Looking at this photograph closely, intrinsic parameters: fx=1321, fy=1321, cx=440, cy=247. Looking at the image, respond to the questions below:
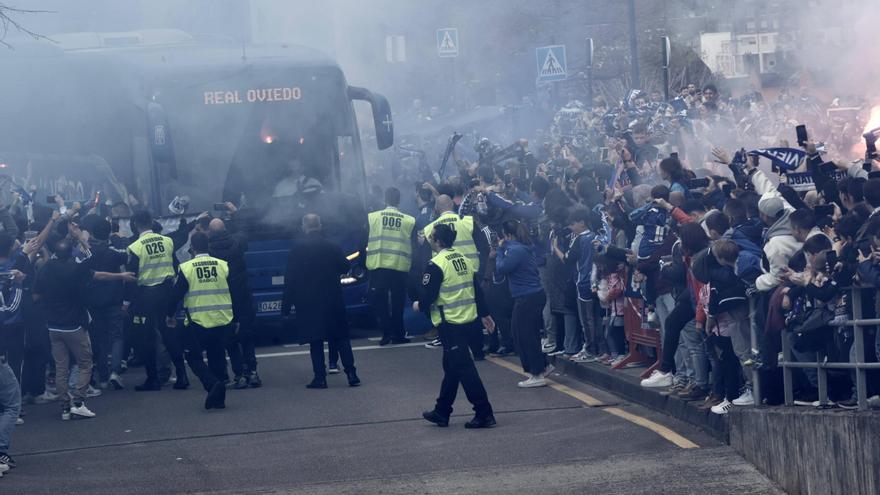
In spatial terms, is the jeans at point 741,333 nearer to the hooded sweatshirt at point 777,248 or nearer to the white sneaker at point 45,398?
the hooded sweatshirt at point 777,248

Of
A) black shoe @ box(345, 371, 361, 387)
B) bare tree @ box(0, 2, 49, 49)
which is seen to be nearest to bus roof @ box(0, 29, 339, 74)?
bare tree @ box(0, 2, 49, 49)

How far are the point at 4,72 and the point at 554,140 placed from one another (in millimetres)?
7217

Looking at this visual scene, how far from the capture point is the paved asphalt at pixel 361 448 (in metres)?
7.65

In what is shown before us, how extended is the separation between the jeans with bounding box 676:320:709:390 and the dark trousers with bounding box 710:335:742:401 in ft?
1.23

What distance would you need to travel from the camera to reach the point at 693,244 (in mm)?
8859

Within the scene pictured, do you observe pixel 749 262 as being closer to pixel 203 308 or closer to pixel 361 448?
pixel 361 448

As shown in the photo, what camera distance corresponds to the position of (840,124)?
11.3m

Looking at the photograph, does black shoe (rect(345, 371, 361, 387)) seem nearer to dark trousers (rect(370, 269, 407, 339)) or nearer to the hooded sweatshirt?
dark trousers (rect(370, 269, 407, 339))

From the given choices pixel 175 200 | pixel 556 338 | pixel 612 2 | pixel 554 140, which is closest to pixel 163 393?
pixel 175 200

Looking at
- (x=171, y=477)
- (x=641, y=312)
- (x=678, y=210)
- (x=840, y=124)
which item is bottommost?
(x=171, y=477)

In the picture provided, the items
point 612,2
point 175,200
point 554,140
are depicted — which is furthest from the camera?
point 612,2

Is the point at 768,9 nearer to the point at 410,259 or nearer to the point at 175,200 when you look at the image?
the point at 410,259

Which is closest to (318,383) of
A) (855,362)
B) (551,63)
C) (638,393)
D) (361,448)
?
(361,448)

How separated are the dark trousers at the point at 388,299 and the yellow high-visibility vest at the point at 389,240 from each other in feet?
0.33
